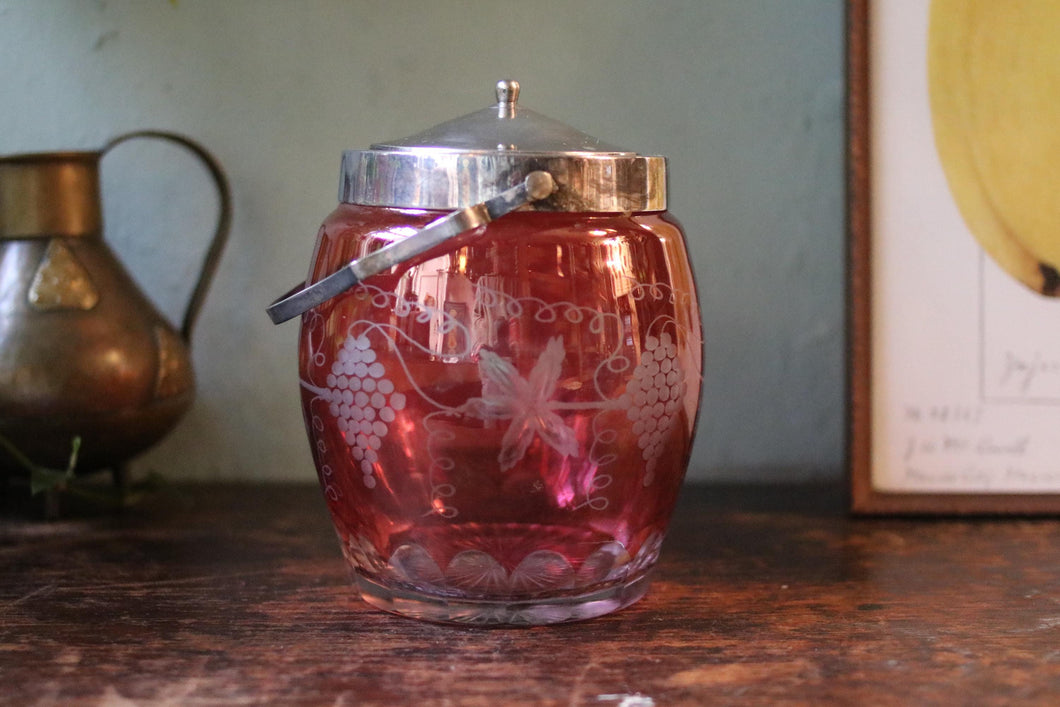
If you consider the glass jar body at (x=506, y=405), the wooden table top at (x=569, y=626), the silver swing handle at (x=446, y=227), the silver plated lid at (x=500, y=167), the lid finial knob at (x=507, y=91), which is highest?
the lid finial knob at (x=507, y=91)

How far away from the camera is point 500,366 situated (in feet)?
1.68

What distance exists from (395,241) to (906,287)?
1.31 ft

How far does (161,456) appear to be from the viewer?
0.86 m

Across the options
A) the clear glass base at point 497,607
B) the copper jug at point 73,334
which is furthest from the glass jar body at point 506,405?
the copper jug at point 73,334

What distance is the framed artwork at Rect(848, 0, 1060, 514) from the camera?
740 mm

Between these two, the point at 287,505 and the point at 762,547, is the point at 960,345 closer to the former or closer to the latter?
the point at 762,547

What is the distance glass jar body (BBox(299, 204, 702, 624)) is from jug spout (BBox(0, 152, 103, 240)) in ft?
0.84

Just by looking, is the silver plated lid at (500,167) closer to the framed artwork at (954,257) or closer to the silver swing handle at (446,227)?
the silver swing handle at (446,227)

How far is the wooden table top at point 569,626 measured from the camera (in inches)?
18.6

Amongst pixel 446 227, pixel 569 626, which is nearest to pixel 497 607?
pixel 569 626

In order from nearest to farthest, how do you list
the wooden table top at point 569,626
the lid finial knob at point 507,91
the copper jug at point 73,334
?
the wooden table top at point 569,626 < the lid finial knob at point 507,91 < the copper jug at point 73,334

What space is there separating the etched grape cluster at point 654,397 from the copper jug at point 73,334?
356 mm

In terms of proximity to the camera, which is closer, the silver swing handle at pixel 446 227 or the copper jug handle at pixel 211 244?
the silver swing handle at pixel 446 227

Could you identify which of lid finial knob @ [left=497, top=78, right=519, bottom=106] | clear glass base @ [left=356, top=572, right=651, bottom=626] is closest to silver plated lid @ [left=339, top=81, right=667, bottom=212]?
lid finial knob @ [left=497, top=78, right=519, bottom=106]
